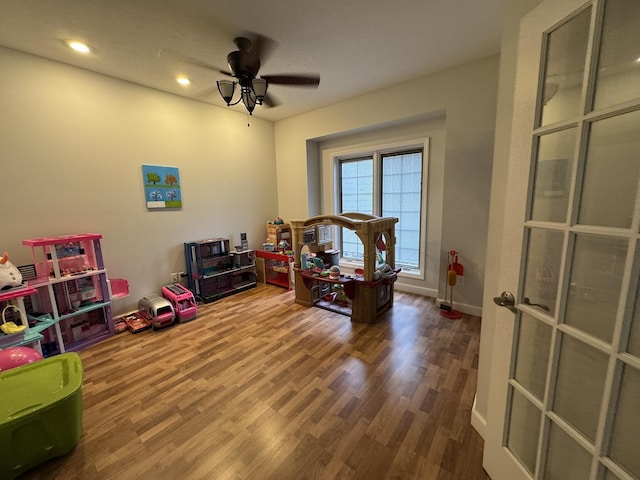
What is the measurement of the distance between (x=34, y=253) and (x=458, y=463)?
3785mm

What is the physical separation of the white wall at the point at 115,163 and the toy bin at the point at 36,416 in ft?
5.39

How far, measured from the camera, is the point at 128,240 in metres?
3.14

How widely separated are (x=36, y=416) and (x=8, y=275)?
146 cm

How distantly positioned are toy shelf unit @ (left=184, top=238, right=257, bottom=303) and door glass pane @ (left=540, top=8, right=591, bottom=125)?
3.74 meters

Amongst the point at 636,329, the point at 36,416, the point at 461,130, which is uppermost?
the point at 461,130

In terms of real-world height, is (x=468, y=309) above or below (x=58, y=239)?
below

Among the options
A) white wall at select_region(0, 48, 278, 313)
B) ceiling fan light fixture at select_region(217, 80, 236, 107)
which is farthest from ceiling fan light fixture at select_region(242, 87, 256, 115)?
white wall at select_region(0, 48, 278, 313)

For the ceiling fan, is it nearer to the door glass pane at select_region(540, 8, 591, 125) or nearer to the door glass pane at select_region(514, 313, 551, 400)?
the door glass pane at select_region(540, 8, 591, 125)

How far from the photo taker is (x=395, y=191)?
3.95m

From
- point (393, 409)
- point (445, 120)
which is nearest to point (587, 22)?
point (393, 409)

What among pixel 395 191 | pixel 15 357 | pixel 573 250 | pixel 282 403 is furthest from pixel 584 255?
pixel 15 357

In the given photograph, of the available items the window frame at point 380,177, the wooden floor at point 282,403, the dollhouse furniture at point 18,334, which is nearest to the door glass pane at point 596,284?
the wooden floor at point 282,403

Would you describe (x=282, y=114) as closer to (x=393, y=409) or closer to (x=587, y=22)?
(x=587, y=22)

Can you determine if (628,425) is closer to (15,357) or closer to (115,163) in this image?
(15,357)
